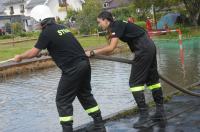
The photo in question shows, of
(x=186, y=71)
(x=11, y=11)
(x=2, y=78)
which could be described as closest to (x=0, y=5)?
(x=11, y=11)

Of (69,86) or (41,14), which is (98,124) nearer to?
(69,86)

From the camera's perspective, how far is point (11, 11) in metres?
79.6

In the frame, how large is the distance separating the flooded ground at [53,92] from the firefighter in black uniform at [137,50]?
6.53ft

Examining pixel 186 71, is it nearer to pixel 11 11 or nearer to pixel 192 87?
pixel 192 87

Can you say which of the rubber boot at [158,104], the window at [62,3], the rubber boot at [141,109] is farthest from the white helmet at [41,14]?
the window at [62,3]

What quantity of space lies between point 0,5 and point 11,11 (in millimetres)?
4554

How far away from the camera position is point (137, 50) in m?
6.93

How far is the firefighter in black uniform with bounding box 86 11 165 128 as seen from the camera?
661 centimetres

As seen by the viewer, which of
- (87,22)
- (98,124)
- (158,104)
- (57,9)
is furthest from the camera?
(57,9)

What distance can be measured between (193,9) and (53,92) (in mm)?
24017

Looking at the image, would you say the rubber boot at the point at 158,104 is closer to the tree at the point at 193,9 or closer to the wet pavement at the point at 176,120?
the wet pavement at the point at 176,120

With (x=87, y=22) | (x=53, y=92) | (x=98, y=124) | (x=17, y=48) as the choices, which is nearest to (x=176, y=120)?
(x=98, y=124)

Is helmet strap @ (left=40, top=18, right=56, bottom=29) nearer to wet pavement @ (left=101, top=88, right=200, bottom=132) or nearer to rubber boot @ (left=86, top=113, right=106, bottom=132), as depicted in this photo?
rubber boot @ (left=86, top=113, right=106, bottom=132)

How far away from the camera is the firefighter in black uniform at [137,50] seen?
661 cm
